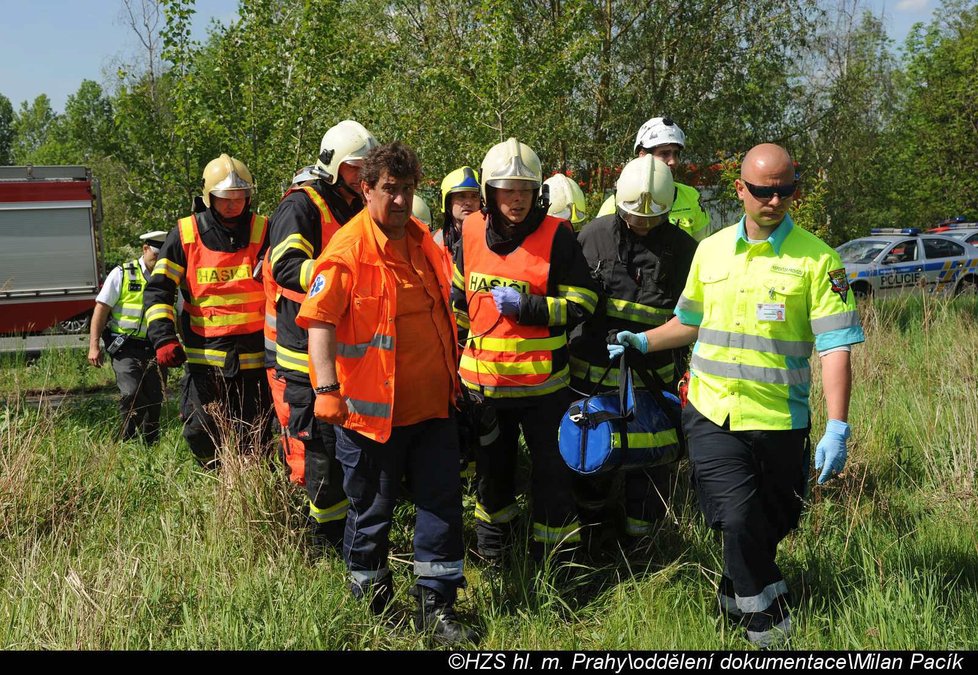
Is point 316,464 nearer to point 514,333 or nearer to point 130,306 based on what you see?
point 514,333

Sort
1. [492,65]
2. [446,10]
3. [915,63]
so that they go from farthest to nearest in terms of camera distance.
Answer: [915,63] < [446,10] < [492,65]

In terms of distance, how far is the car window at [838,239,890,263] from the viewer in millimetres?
18922

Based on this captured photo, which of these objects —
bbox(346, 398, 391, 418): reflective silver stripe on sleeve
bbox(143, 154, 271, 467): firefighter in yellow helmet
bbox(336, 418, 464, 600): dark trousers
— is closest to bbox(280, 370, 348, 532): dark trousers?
bbox(336, 418, 464, 600): dark trousers

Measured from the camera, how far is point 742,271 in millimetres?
3502

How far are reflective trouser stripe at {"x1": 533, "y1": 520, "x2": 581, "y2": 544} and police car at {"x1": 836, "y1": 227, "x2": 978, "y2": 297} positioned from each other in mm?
15476

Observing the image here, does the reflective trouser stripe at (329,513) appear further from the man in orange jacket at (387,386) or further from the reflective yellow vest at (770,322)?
the reflective yellow vest at (770,322)

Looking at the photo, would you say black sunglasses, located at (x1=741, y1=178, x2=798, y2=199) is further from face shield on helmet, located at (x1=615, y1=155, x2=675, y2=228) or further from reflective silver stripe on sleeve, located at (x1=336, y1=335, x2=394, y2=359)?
reflective silver stripe on sleeve, located at (x1=336, y1=335, x2=394, y2=359)

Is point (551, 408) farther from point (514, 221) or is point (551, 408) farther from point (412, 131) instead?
point (412, 131)

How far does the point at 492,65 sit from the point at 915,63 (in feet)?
93.4

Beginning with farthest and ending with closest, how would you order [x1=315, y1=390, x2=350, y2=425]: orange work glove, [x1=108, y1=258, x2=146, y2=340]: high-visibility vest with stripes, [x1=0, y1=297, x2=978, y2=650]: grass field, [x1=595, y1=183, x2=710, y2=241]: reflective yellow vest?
[x1=108, y1=258, x2=146, y2=340]: high-visibility vest with stripes
[x1=595, y1=183, x2=710, y2=241]: reflective yellow vest
[x1=315, y1=390, x2=350, y2=425]: orange work glove
[x1=0, y1=297, x2=978, y2=650]: grass field

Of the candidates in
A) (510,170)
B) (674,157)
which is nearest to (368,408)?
(510,170)

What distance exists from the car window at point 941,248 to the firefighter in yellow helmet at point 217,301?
57.0 ft

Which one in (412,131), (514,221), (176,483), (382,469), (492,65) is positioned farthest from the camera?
(412,131)
